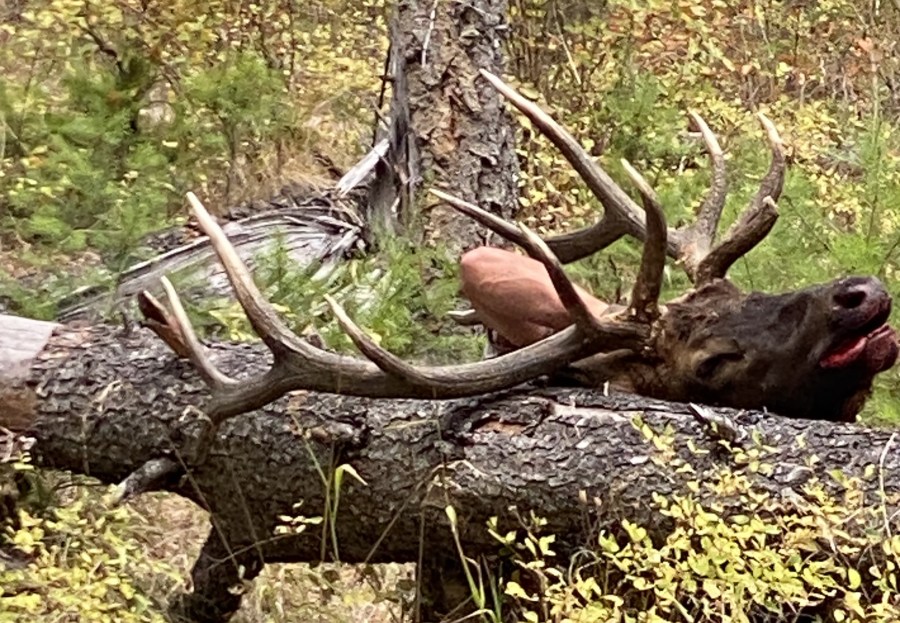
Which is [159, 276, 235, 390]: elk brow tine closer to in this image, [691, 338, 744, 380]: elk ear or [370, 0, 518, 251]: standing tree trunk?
[691, 338, 744, 380]: elk ear

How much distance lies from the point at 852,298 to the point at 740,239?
1.67 ft

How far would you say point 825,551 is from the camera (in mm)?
3607

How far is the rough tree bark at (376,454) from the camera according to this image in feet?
12.5

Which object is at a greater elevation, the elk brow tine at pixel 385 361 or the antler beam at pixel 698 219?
the antler beam at pixel 698 219

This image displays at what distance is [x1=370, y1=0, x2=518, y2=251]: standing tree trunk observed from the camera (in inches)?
279

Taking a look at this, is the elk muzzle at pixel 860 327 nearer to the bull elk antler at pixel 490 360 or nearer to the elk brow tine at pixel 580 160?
the bull elk antler at pixel 490 360

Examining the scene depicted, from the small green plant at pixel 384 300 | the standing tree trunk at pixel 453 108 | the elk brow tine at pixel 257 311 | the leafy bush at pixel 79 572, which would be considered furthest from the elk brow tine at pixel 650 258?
the standing tree trunk at pixel 453 108

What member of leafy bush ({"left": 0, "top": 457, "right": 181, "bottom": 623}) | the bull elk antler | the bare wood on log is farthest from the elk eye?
the bare wood on log

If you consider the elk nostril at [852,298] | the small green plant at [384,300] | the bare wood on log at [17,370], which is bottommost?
the small green plant at [384,300]

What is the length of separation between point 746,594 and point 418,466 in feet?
3.20

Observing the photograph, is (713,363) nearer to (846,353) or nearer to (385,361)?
(846,353)

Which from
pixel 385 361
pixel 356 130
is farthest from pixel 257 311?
pixel 356 130

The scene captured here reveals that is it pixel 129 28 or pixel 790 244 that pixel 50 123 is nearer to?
pixel 129 28

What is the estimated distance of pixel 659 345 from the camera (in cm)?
424
